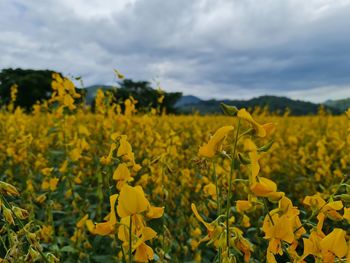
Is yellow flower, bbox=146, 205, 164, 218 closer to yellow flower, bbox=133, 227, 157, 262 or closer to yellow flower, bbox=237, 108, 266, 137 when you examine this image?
yellow flower, bbox=133, 227, 157, 262

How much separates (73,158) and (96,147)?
1.77 m

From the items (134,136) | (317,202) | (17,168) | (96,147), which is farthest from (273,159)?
(317,202)

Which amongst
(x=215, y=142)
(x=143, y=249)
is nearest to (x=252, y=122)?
(x=215, y=142)

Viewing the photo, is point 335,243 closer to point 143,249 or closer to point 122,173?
point 143,249

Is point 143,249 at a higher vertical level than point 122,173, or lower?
lower

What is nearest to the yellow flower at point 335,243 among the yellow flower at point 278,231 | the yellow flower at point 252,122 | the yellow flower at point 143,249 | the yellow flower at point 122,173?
the yellow flower at point 278,231

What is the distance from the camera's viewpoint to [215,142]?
2.81ft

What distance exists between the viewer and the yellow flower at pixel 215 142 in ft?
2.76

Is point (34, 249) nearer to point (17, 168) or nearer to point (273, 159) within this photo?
point (17, 168)

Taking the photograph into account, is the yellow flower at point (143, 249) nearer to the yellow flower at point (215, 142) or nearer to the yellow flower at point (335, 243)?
the yellow flower at point (215, 142)

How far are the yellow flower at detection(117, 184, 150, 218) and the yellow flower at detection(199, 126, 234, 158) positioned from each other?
0.15 m

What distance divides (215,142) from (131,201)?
A: 0.67ft

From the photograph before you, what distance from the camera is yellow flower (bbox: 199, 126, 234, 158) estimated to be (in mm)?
842

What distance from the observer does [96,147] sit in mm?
4660
